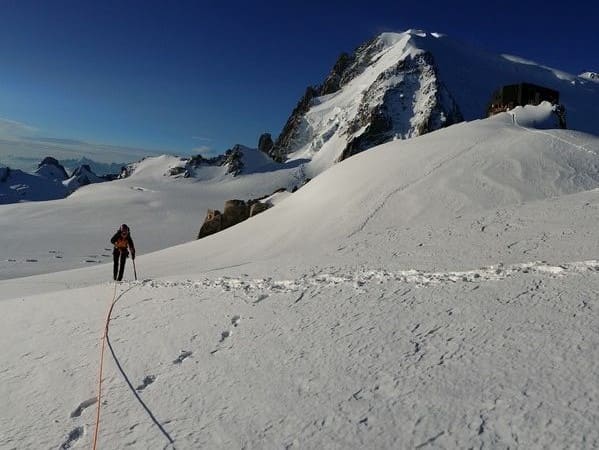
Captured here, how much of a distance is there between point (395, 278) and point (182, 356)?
388 cm

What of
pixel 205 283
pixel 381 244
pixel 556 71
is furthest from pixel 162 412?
pixel 556 71

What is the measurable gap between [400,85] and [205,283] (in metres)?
115

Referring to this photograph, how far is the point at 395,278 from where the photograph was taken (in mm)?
8297

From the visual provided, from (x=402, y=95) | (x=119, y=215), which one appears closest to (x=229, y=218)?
(x=119, y=215)

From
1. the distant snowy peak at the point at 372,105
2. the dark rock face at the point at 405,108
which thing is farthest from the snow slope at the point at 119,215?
the dark rock face at the point at 405,108

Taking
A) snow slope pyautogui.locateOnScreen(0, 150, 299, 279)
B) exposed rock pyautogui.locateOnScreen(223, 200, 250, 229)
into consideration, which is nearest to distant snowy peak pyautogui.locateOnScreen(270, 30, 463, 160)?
snow slope pyautogui.locateOnScreen(0, 150, 299, 279)

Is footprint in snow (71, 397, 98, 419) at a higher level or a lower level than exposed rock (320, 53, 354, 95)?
Answer: lower

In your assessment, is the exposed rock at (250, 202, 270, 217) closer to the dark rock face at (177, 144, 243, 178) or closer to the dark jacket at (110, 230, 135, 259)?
the dark jacket at (110, 230, 135, 259)

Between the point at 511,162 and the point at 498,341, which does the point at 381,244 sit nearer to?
the point at 498,341

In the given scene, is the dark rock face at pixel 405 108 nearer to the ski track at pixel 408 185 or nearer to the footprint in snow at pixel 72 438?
the ski track at pixel 408 185

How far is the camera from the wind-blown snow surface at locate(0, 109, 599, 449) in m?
4.34

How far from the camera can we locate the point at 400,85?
383ft

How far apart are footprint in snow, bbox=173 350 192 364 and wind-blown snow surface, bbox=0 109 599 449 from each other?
0.03 meters

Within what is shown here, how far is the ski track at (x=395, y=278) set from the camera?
7.24 m
